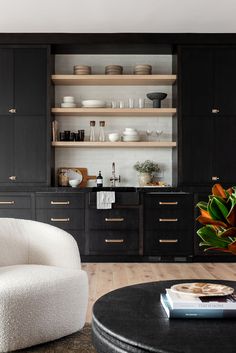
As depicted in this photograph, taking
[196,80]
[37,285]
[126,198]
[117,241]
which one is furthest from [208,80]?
[37,285]

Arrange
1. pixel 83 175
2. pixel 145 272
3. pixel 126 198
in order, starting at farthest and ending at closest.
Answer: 1. pixel 83 175
2. pixel 126 198
3. pixel 145 272

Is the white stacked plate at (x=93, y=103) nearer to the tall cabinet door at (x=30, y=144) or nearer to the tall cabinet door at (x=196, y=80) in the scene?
the tall cabinet door at (x=30, y=144)

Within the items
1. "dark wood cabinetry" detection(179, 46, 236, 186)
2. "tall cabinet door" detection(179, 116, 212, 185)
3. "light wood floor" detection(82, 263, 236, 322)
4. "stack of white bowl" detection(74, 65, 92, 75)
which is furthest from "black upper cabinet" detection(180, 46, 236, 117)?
"light wood floor" detection(82, 263, 236, 322)

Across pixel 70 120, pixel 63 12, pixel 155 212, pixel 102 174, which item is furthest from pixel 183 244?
pixel 63 12

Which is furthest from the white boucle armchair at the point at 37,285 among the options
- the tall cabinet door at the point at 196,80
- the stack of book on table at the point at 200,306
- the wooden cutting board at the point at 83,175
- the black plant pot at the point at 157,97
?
the black plant pot at the point at 157,97

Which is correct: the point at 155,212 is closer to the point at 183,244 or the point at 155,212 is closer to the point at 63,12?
the point at 183,244

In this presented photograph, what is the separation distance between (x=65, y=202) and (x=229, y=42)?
267 centimetres

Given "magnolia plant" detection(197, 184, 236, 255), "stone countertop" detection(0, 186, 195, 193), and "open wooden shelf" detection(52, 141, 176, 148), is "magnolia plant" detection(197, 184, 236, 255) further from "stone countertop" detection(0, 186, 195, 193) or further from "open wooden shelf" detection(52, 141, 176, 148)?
"open wooden shelf" detection(52, 141, 176, 148)

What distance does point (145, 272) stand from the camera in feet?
16.1

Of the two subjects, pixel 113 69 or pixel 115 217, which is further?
pixel 113 69

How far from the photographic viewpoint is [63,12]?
502cm

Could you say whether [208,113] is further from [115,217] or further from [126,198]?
[115,217]

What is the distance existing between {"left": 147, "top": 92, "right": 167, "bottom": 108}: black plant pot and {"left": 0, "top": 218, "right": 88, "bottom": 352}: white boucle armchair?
3294mm

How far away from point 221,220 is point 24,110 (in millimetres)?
4486
